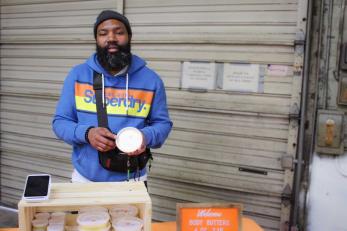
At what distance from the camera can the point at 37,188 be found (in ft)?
5.55

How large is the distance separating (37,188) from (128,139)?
507 mm

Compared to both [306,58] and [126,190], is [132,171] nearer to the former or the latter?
[126,190]

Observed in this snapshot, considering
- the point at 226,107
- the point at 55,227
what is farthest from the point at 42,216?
the point at 226,107

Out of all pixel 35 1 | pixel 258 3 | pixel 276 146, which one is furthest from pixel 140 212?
pixel 35 1

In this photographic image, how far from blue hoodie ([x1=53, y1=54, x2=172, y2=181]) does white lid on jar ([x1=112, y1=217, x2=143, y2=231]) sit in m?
0.70

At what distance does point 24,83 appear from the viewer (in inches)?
189

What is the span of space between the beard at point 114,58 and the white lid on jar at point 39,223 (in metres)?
1.11

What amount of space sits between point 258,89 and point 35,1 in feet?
9.55

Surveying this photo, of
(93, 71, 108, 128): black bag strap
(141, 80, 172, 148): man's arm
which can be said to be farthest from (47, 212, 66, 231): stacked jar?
(141, 80, 172, 148): man's arm

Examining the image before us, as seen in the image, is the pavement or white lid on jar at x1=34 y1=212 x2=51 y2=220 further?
the pavement

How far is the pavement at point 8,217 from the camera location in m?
4.67

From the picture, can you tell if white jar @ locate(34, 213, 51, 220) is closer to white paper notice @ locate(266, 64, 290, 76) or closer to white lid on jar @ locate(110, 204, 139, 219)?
white lid on jar @ locate(110, 204, 139, 219)

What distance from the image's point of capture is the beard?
96.8 inches

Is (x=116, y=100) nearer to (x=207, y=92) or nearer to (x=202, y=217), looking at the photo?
(x=202, y=217)
